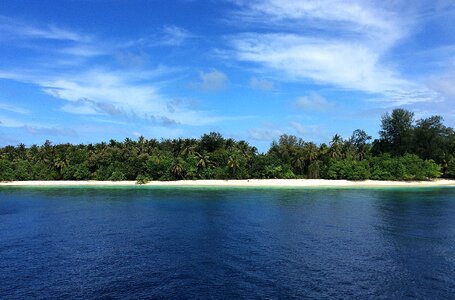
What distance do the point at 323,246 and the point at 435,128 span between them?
102078mm

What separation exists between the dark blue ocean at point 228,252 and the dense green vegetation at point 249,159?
51043 millimetres

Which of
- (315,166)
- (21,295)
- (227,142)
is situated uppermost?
(227,142)

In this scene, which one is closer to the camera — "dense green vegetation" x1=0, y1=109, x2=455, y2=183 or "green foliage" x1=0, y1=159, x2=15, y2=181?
"dense green vegetation" x1=0, y1=109, x2=455, y2=183

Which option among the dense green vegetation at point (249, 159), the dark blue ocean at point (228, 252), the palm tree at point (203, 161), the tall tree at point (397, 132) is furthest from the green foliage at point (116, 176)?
the tall tree at point (397, 132)

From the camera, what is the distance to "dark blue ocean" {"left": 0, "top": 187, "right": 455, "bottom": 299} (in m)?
23.8

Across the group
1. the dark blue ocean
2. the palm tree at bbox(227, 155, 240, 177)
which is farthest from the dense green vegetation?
the dark blue ocean

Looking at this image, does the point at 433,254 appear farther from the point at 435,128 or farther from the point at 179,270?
the point at 435,128

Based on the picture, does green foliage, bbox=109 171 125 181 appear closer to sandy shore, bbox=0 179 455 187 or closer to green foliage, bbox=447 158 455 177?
sandy shore, bbox=0 179 455 187

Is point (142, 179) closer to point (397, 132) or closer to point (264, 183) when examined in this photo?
point (264, 183)

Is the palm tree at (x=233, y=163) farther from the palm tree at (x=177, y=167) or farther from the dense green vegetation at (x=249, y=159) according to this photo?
the palm tree at (x=177, y=167)

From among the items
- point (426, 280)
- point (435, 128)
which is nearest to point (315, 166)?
point (435, 128)

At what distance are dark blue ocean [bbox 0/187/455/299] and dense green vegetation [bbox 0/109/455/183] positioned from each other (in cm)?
5104

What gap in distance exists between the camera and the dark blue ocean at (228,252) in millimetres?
23844

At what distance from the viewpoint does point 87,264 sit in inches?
1141
